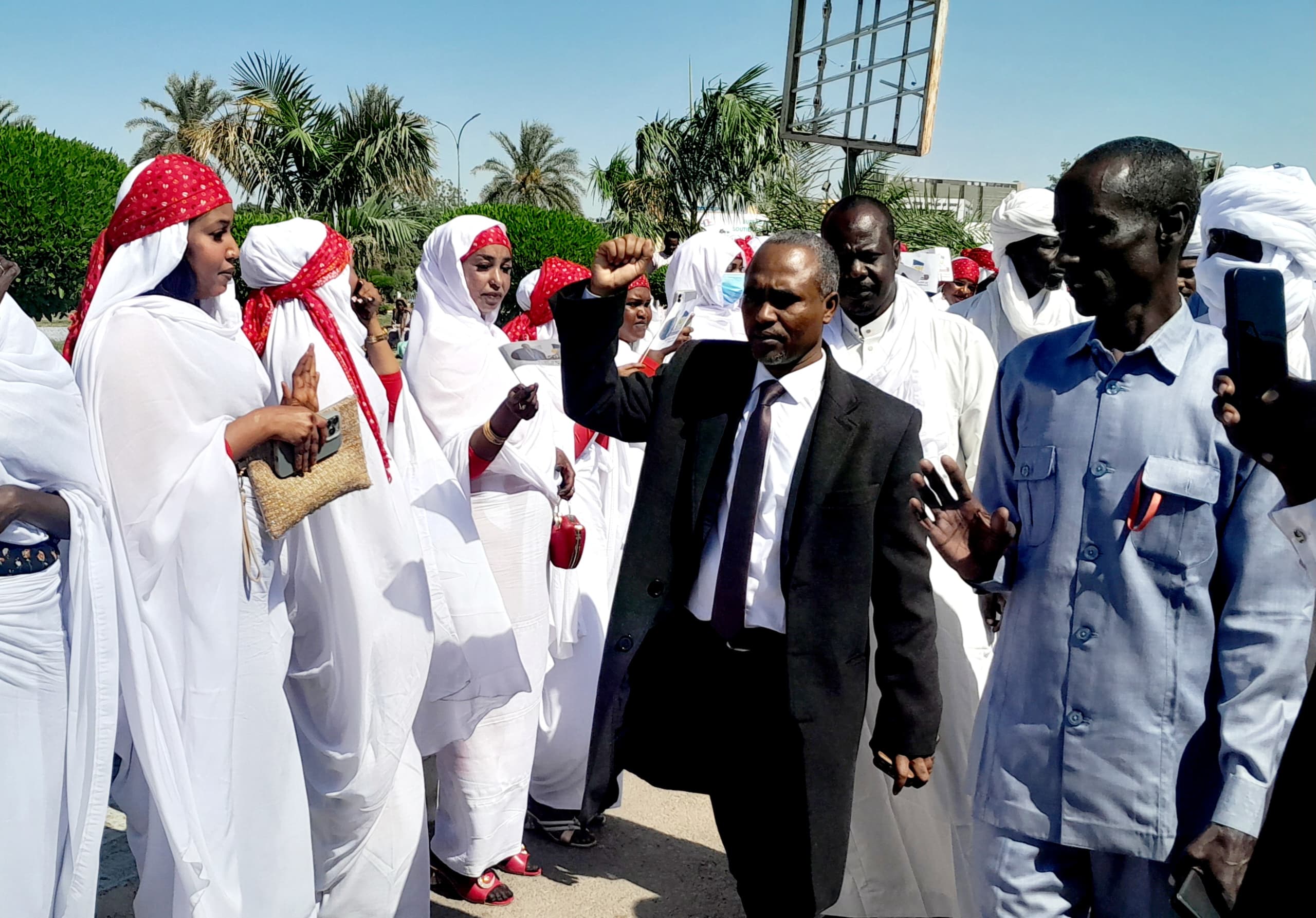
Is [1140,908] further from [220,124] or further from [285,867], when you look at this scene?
[220,124]

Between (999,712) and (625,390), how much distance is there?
1.23 m

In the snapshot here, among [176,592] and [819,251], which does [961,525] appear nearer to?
[819,251]

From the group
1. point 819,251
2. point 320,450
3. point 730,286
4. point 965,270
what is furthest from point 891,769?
point 965,270

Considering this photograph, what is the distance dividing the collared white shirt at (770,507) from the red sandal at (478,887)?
1.74 metres

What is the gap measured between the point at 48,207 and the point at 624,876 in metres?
17.6

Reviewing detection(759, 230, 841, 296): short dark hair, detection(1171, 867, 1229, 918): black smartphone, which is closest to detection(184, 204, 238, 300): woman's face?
detection(759, 230, 841, 296): short dark hair

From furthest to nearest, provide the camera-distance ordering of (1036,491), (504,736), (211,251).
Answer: (504,736), (211,251), (1036,491)

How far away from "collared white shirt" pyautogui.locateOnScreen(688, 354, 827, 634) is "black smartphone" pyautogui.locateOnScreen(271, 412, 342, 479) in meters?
1.10

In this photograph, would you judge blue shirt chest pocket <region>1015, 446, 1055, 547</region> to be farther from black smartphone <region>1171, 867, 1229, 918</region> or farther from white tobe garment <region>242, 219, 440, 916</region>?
white tobe garment <region>242, 219, 440, 916</region>

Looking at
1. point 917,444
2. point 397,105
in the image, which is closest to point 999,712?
point 917,444

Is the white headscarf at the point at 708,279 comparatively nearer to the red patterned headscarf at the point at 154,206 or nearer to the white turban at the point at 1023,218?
the white turban at the point at 1023,218

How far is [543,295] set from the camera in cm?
553

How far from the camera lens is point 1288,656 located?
2.19 meters

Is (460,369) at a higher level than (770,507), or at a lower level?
higher
